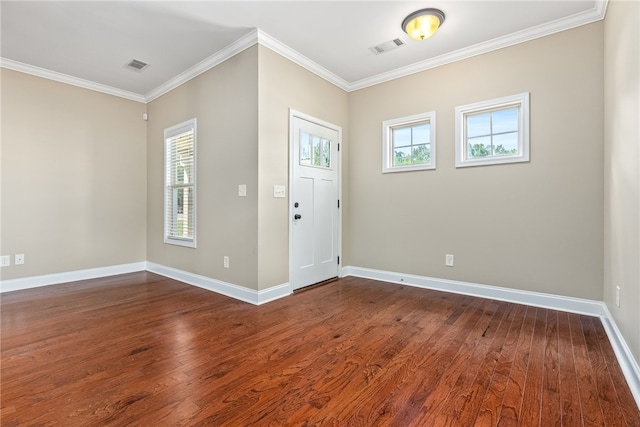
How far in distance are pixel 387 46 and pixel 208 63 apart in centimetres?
217

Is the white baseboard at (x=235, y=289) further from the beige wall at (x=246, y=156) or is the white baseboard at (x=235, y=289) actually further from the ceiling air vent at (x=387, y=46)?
the ceiling air vent at (x=387, y=46)

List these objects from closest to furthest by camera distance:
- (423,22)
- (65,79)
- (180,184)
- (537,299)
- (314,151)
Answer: (423,22)
(537,299)
(314,151)
(65,79)
(180,184)

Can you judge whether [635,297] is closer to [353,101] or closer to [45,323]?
[353,101]

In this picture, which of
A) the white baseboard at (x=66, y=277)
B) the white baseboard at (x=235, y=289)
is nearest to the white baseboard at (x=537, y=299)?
the white baseboard at (x=235, y=289)

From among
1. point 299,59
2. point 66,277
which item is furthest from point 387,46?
point 66,277

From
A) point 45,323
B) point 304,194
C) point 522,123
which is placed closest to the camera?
point 45,323

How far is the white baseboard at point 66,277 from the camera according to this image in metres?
3.67

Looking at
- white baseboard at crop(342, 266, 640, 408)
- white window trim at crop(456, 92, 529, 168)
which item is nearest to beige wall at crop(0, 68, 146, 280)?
white baseboard at crop(342, 266, 640, 408)

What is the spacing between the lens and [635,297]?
178 cm

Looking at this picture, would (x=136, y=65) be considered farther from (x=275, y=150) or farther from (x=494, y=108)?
(x=494, y=108)

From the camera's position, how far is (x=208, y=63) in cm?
369

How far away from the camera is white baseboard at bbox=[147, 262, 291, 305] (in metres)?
3.20

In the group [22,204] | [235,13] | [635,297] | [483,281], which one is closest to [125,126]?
[22,204]

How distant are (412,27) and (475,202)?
6.44 ft
